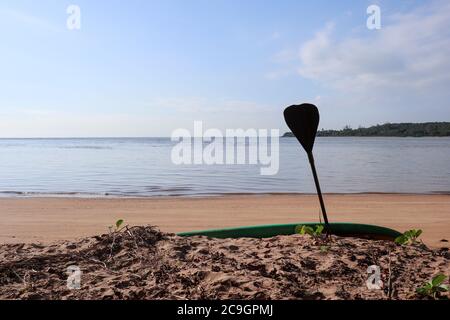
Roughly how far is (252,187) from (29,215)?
593cm

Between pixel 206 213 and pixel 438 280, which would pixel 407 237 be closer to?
pixel 438 280

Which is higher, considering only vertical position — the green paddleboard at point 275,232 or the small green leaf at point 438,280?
the small green leaf at point 438,280

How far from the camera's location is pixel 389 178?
558 inches

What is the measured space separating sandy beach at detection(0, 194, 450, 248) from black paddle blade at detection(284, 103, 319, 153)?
2.35 meters

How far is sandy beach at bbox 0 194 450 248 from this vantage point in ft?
19.7

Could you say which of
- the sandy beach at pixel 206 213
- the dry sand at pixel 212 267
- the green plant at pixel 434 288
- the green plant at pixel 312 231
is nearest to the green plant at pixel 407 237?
the dry sand at pixel 212 267

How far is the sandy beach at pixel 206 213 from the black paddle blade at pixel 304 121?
2.35m

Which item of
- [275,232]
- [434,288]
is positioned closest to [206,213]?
[275,232]

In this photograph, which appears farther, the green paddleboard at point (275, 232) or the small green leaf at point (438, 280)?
the green paddleboard at point (275, 232)

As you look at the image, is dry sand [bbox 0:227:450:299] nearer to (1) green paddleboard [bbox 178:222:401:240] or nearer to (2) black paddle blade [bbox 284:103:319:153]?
(1) green paddleboard [bbox 178:222:401:240]

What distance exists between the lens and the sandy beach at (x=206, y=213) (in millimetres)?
6012

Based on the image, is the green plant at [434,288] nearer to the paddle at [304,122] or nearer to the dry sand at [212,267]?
the dry sand at [212,267]

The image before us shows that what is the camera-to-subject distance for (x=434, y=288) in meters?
2.34

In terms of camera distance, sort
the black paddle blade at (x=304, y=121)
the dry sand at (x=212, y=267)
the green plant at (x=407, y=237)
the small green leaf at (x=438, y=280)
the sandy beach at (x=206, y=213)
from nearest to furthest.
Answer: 1. the small green leaf at (x=438, y=280)
2. the dry sand at (x=212, y=267)
3. the green plant at (x=407, y=237)
4. the black paddle blade at (x=304, y=121)
5. the sandy beach at (x=206, y=213)
